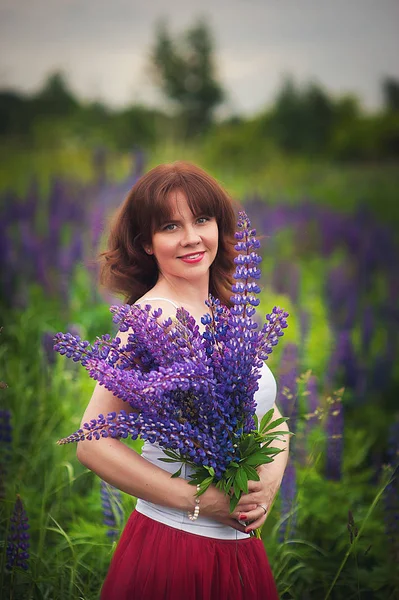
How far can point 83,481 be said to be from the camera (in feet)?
9.29

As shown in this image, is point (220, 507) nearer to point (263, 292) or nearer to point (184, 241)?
point (184, 241)

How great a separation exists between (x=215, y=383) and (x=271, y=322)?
0.55 ft

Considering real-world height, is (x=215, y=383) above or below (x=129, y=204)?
below

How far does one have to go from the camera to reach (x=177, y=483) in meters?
1.45

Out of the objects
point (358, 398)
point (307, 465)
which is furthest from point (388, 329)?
point (307, 465)

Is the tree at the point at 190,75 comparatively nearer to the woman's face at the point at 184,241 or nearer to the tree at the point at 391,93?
the tree at the point at 391,93

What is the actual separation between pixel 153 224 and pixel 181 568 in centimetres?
76

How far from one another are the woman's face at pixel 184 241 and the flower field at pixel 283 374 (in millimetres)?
454

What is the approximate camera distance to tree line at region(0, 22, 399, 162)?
19.4ft

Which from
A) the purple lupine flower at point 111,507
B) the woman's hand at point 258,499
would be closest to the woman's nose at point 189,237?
the woman's hand at point 258,499

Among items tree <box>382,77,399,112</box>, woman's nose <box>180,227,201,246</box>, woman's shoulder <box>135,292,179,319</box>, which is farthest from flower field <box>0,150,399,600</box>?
tree <box>382,77,399,112</box>

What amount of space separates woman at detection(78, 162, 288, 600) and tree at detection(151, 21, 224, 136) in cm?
488

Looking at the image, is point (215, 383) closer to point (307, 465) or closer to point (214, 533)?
point (214, 533)

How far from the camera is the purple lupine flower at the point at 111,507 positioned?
7.25ft
